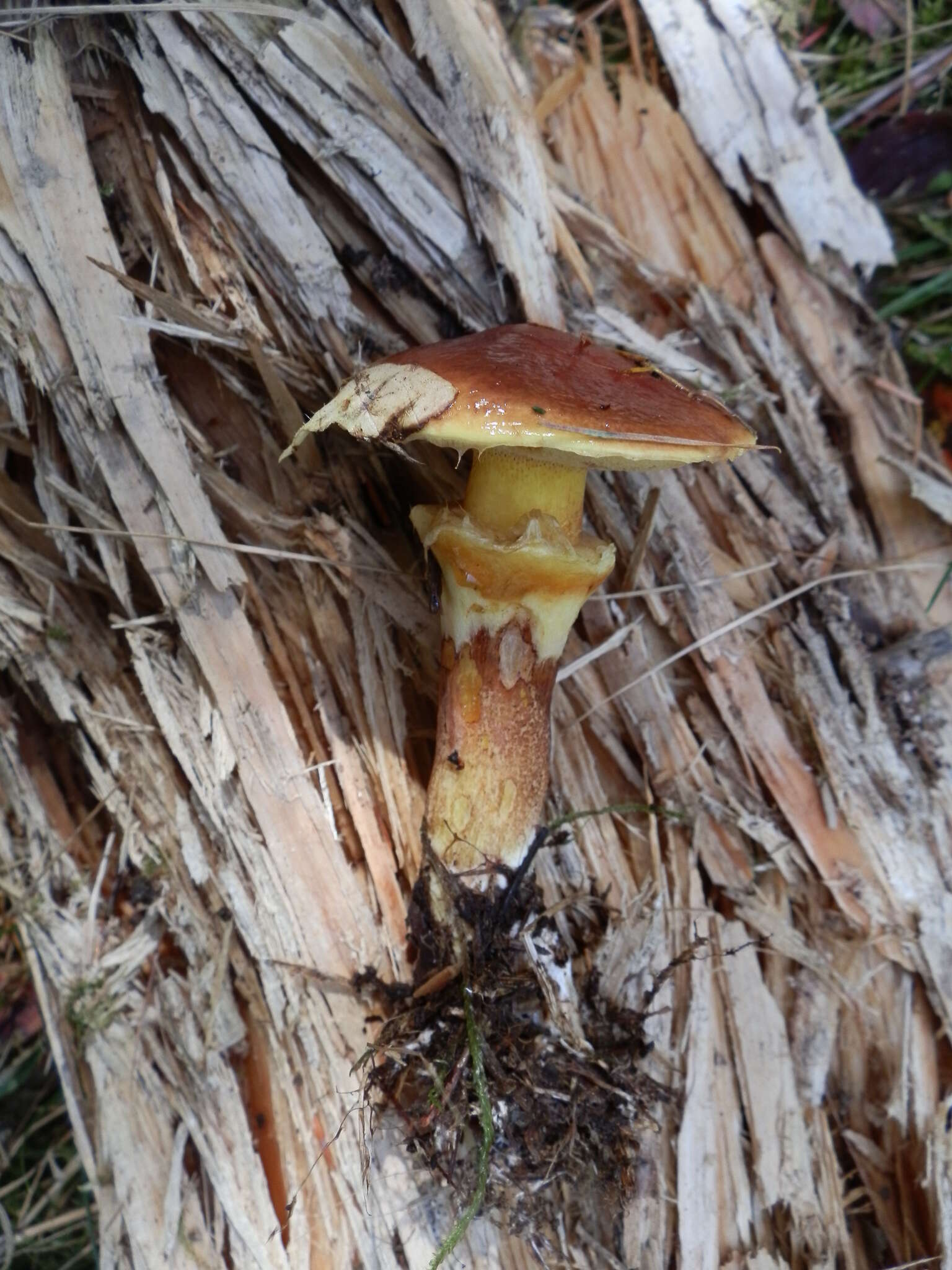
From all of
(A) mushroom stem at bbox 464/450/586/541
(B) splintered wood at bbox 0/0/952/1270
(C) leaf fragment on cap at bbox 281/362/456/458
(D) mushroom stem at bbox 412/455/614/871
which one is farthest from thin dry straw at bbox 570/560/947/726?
(C) leaf fragment on cap at bbox 281/362/456/458

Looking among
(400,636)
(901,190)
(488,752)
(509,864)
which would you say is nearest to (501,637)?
(488,752)

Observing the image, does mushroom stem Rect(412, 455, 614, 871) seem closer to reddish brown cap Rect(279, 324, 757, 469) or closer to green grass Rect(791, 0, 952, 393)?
reddish brown cap Rect(279, 324, 757, 469)

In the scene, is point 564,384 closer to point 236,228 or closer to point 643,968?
point 236,228

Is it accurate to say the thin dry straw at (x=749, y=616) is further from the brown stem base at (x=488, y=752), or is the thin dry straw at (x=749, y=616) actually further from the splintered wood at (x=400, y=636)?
the brown stem base at (x=488, y=752)

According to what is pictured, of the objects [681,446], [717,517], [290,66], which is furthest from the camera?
[717,517]

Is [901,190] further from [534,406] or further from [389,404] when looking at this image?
[389,404]

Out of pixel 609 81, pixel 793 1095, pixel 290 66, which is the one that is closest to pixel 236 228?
pixel 290 66
